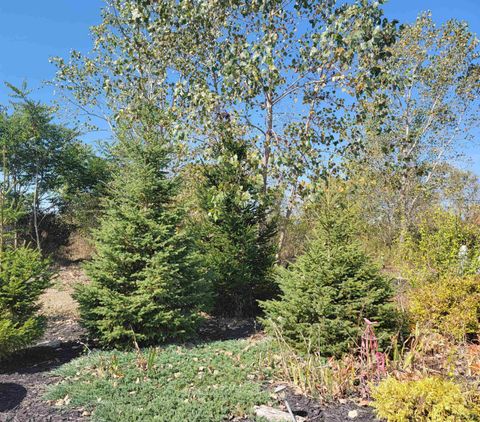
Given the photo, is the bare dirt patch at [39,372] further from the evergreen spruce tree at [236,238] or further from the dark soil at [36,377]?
the evergreen spruce tree at [236,238]

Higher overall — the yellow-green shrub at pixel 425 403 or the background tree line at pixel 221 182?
the background tree line at pixel 221 182

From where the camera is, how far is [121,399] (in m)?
3.36

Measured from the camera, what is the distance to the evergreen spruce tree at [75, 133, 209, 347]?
466 centimetres

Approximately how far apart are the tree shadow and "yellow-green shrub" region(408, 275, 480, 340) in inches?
166

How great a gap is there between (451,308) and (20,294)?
5.04 metres

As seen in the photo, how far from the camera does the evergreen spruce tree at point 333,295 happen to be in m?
4.05

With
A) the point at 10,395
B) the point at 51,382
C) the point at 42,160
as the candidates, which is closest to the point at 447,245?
the point at 51,382

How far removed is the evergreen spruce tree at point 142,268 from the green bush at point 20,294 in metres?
0.51

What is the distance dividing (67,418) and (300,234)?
30.6 feet

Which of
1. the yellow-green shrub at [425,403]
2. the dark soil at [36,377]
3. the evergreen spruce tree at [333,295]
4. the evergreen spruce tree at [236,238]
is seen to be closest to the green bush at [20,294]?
the dark soil at [36,377]

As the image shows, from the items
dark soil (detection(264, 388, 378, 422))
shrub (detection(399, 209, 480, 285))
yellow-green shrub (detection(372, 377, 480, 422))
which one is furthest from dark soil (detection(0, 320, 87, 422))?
shrub (detection(399, 209, 480, 285))

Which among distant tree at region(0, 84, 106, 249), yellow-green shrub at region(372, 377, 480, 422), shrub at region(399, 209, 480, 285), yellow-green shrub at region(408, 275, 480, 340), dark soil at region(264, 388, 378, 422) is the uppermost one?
distant tree at region(0, 84, 106, 249)

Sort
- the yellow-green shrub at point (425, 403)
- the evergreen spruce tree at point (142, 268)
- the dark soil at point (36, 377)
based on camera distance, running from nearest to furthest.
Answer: the yellow-green shrub at point (425, 403), the dark soil at point (36, 377), the evergreen spruce tree at point (142, 268)

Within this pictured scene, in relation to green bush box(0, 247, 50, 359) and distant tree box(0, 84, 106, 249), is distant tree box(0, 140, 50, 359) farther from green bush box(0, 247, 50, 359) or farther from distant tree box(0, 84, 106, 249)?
distant tree box(0, 84, 106, 249)
